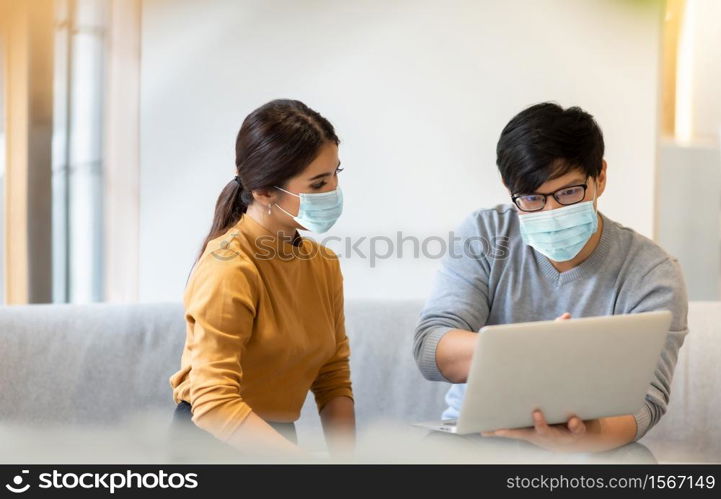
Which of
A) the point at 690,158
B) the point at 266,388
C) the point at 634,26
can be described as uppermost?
the point at 634,26

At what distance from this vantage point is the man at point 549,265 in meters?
1.12

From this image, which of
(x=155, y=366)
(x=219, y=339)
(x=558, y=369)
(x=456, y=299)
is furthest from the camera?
(x=155, y=366)

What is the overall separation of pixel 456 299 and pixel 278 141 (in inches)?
13.7

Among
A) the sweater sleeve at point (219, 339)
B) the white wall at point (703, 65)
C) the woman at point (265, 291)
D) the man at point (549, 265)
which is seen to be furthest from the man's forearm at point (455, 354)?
the white wall at point (703, 65)

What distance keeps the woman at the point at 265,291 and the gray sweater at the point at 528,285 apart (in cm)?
17

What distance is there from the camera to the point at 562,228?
1157 millimetres

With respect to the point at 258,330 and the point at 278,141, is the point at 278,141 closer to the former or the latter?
the point at 278,141

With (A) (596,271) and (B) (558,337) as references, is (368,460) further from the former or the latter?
(A) (596,271)

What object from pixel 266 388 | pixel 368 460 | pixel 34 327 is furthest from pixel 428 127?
pixel 368 460

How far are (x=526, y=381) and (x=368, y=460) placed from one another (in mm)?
339

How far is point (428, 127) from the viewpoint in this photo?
5.31 ft

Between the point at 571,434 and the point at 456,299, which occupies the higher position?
the point at 456,299

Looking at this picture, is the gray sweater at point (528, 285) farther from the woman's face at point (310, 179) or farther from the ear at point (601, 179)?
the woman's face at point (310, 179)

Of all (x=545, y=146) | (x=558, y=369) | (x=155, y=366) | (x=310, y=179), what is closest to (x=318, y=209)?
(x=310, y=179)
